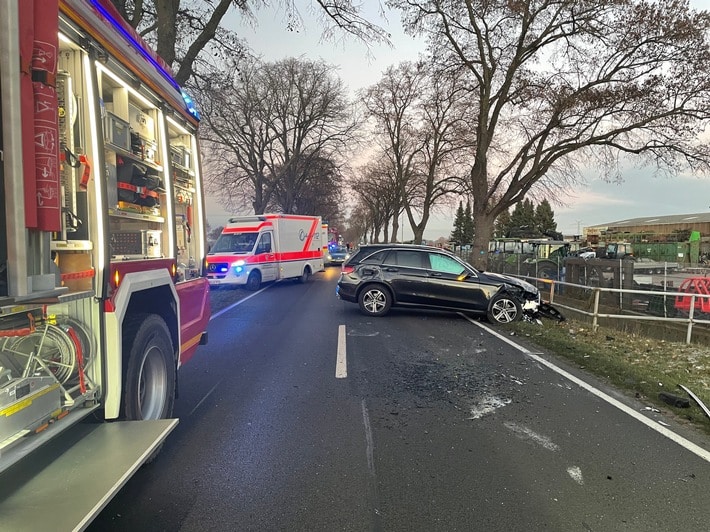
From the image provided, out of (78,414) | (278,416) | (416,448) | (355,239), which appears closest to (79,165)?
(78,414)

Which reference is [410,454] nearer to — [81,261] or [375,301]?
[81,261]

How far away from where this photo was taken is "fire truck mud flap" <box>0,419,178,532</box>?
84.8 inches

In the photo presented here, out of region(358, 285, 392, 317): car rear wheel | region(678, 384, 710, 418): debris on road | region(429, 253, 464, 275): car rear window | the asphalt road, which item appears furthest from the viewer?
region(358, 285, 392, 317): car rear wheel

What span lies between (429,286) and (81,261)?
9.17 meters

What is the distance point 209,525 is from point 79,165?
2380 millimetres

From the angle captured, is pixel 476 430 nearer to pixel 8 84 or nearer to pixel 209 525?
pixel 209 525

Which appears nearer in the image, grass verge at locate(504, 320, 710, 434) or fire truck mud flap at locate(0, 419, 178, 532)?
fire truck mud flap at locate(0, 419, 178, 532)

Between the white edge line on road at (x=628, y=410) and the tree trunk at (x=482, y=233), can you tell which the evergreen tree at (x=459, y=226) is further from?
the white edge line on road at (x=628, y=410)

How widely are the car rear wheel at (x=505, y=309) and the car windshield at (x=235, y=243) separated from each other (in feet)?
33.4

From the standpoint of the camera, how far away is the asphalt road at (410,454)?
3.03 m

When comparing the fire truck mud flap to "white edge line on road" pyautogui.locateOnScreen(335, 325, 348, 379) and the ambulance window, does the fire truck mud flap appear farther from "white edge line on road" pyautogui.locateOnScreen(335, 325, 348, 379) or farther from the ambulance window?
the ambulance window

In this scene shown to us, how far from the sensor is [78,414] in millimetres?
2732

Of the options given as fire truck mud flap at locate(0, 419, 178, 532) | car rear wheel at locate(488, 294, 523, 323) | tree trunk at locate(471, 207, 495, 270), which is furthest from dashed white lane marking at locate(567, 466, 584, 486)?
tree trunk at locate(471, 207, 495, 270)

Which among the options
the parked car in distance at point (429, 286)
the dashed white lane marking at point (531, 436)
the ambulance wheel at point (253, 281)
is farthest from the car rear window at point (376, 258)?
the dashed white lane marking at point (531, 436)
